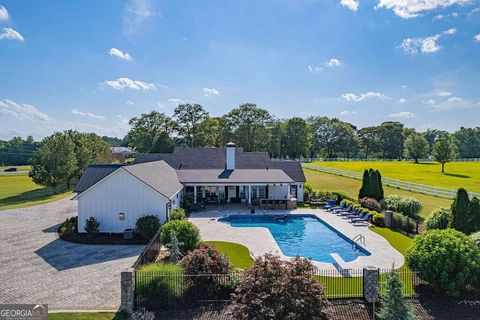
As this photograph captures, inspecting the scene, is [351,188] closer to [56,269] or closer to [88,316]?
[56,269]

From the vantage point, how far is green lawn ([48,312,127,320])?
9.72m

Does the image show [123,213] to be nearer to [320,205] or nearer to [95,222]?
[95,222]

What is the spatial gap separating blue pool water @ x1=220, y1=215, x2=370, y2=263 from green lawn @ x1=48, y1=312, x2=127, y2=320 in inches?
380

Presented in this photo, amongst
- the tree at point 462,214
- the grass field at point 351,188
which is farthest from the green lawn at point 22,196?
the tree at point 462,214

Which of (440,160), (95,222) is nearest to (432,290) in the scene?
(95,222)

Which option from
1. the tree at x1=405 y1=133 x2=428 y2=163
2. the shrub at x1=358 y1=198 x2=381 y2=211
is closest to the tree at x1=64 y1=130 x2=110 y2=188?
the shrub at x1=358 y1=198 x2=381 y2=211

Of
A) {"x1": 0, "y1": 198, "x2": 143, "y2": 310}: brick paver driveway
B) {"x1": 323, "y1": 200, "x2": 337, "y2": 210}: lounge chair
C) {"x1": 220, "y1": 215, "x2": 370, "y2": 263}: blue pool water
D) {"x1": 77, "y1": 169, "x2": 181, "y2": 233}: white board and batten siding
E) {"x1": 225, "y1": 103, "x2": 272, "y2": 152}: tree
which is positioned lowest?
{"x1": 220, "y1": 215, "x2": 370, "y2": 263}: blue pool water

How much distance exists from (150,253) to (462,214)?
1617cm

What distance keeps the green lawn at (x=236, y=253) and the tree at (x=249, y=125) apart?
51.0 metres

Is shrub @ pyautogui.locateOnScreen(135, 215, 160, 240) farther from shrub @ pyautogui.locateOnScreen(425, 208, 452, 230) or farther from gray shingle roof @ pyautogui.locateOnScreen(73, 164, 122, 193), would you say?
shrub @ pyautogui.locateOnScreen(425, 208, 452, 230)

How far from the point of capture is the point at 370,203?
80.8ft

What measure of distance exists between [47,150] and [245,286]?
35.8 metres

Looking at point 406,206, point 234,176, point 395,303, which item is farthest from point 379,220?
point 395,303

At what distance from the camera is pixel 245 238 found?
1894 cm
